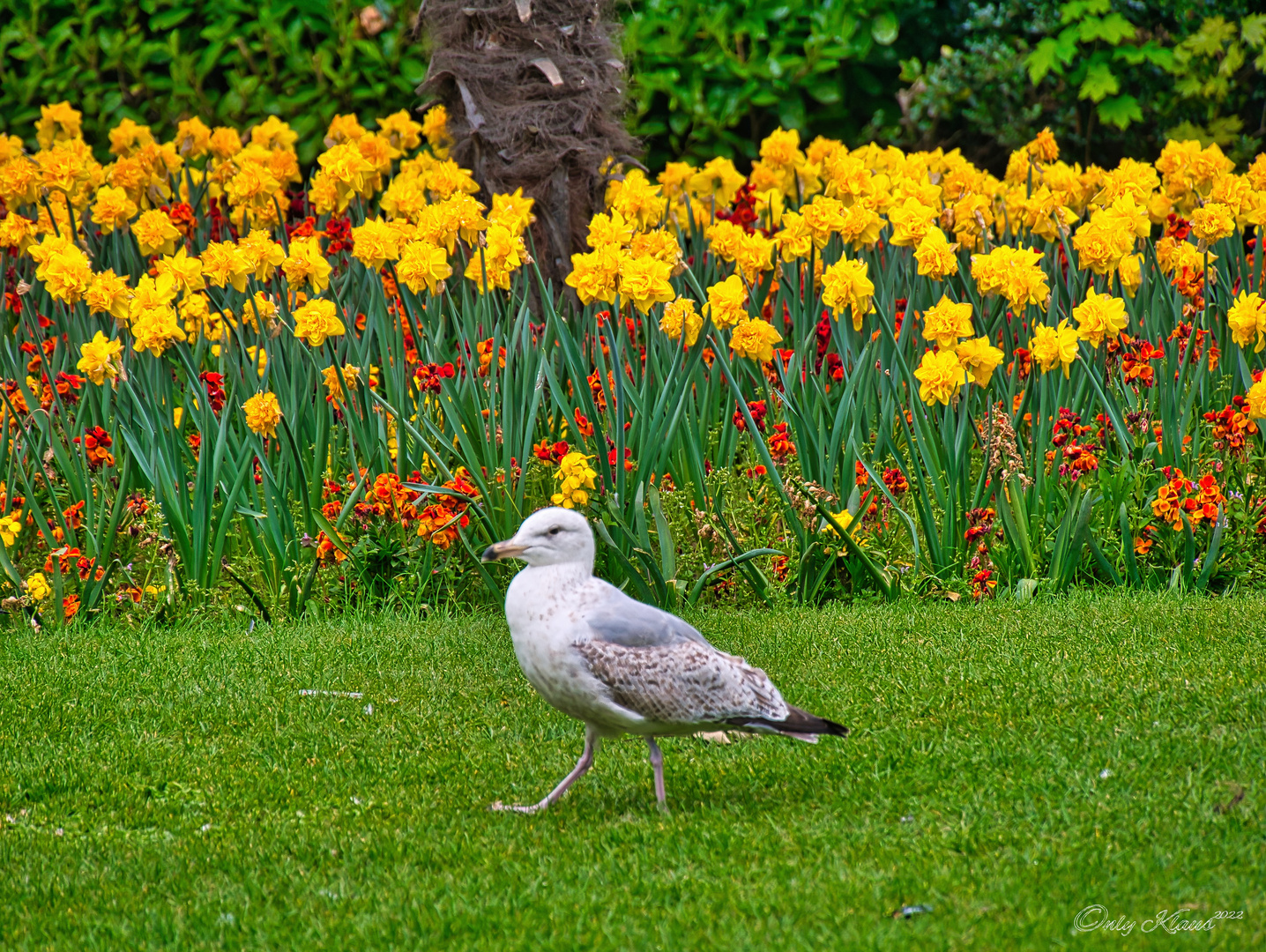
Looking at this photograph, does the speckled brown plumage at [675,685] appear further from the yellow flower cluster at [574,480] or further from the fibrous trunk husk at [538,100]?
the fibrous trunk husk at [538,100]

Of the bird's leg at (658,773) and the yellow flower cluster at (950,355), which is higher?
the yellow flower cluster at (950,355)

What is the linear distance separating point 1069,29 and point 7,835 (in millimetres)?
7361

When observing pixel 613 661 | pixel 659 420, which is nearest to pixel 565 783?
pixel 613 661

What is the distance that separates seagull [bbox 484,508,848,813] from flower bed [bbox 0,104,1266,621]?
1.43 metres

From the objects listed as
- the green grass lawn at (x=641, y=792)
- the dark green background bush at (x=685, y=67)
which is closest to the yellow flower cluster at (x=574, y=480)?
the green grass lawn at (x=641, y=792)

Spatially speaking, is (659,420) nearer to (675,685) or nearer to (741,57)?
(675,685)

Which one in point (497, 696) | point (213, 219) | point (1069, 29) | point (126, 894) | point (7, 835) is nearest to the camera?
point (126, 894)

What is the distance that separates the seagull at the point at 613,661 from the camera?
2934mm

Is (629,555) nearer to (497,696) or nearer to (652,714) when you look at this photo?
(497,696)

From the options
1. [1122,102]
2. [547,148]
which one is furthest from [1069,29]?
[547,148]

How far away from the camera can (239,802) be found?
10.8ft

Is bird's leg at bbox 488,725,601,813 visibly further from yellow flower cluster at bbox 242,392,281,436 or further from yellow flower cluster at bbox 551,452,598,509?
yellow flower cluster at bbox 242,392,281,436

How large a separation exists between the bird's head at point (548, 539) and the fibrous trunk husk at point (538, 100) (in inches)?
141

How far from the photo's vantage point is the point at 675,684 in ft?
9.66
